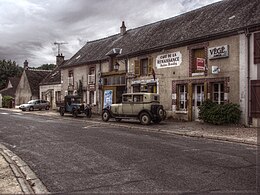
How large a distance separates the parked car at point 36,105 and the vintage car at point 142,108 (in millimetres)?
20274

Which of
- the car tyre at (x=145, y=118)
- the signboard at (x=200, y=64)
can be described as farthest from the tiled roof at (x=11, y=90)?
the signboard at (x=200, y=64)

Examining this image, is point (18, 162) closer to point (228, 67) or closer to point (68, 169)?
point (68, 169)

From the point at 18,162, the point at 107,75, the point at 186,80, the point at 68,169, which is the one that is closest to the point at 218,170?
the point at 68,169

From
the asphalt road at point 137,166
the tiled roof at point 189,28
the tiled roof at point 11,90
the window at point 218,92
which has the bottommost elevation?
the asphalt road at point 137,166

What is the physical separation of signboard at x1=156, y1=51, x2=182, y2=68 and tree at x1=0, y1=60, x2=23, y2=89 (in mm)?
56612

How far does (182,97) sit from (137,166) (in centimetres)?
1320

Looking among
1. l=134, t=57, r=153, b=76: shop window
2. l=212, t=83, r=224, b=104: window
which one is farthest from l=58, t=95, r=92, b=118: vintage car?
l=212, t=83, r=224, b=104: window

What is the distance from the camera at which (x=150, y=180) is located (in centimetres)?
577

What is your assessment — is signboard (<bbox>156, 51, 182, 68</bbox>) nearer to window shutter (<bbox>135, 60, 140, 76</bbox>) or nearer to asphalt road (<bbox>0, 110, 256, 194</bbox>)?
window shutter (<bbox>135, 60, 140, 76</bbox>)

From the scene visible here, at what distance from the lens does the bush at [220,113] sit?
15.6m

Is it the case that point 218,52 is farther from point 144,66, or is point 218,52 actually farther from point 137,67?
point 137,67

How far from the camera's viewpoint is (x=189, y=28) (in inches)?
800

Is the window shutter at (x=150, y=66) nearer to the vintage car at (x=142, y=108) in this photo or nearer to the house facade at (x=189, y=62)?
the house facade at (x=189, y=62)

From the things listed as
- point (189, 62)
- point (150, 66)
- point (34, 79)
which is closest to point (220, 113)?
point (189, 62)
